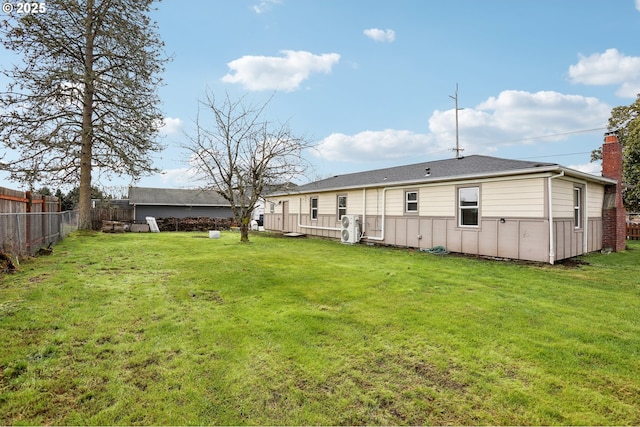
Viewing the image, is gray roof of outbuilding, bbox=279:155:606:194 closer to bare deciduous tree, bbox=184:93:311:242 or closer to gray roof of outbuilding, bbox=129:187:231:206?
bare deciduous tree, bbox=184:93:311:242

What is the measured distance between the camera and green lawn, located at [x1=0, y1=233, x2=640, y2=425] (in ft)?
7.47

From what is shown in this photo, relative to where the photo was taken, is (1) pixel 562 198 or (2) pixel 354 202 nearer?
(1) pixel 562 198

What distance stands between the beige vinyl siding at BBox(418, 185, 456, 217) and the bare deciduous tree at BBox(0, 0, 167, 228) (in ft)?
46.2

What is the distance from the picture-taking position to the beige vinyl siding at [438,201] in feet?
34.7

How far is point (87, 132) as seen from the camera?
1544 centimetres

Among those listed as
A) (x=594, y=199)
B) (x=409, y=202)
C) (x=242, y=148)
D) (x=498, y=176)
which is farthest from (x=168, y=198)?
(x=594, y=199)

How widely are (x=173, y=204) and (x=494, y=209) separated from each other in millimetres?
25946

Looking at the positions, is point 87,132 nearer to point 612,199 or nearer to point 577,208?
point 577,208

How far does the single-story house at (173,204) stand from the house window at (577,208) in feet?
78.0

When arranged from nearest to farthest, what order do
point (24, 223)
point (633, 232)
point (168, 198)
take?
point (24, 223), point (633, 232), point (168, 198)

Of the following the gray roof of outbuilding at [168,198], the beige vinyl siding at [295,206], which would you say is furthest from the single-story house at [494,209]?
the gray roof of outbuilding at [168,198]

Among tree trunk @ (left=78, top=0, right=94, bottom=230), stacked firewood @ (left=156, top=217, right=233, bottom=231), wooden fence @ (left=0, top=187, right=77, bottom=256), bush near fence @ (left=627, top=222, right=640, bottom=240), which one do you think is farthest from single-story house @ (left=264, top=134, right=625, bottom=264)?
stacked firewood @ (left=156, top=217, right=233, bottom=231)

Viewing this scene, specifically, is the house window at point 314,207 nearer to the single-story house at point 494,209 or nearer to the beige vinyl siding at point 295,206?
the beige vinyl siding at point 295,206

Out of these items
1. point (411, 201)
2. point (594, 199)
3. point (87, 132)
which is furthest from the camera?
point (87, 132)
